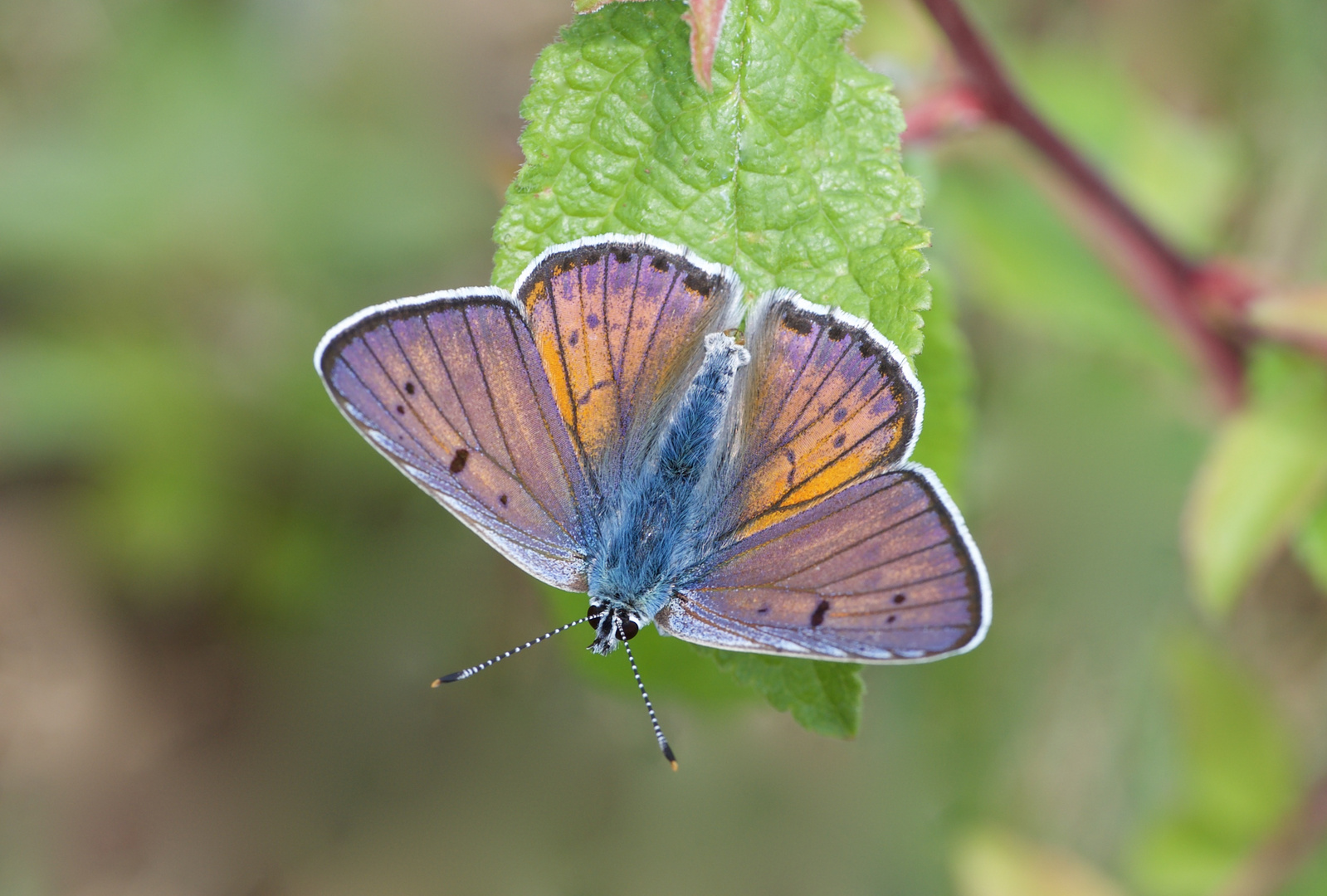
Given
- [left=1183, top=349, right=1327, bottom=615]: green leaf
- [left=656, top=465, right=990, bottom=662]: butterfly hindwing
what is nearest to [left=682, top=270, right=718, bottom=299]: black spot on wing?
[left=656, top=465, right=990, bottom=662]: butterfly hindwing

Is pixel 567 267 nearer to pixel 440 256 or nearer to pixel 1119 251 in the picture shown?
pixel 1119 251

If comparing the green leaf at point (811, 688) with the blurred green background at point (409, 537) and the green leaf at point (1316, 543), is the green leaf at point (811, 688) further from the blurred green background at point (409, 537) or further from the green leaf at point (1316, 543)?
the blurred green background at point (409, 537)

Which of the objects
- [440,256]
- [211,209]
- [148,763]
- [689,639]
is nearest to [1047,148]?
[689,639]

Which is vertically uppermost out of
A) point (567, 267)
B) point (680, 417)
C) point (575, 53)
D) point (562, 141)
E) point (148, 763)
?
point (575, 53)

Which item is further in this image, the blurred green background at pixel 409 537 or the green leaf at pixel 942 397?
the blurred green background at pixel 409 537

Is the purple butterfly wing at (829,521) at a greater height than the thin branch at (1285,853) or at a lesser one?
greater

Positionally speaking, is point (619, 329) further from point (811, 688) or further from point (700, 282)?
point (811, 688)

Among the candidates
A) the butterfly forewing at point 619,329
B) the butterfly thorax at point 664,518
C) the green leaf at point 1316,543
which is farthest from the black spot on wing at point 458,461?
the green leaf at point 1316,543
